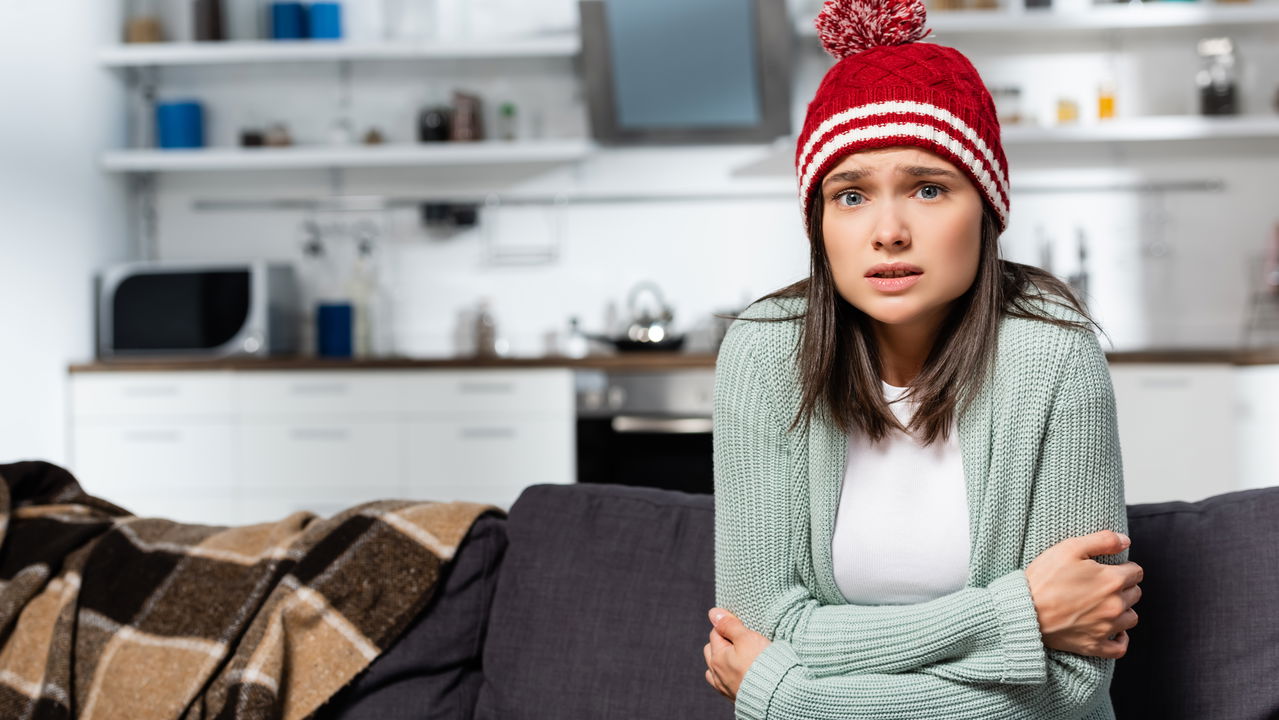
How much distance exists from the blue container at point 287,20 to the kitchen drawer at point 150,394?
1240 millimetres

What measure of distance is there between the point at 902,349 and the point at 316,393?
2.79m

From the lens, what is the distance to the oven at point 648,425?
142 inches

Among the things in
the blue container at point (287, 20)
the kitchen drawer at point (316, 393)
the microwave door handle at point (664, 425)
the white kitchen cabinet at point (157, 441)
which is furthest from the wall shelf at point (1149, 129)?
the white kitchen cabinet at point (157, 441)

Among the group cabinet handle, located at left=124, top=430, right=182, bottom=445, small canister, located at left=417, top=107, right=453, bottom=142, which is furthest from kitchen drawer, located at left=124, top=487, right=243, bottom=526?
small canister, located at left=417, top=107, right=453, bottom=142

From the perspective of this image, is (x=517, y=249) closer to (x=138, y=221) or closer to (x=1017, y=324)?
(x=138, y=221)

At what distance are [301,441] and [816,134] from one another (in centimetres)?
286

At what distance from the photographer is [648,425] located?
11.9ft

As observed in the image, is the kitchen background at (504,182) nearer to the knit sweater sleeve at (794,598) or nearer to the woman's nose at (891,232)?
the knit sweater sleeve at (794,598)

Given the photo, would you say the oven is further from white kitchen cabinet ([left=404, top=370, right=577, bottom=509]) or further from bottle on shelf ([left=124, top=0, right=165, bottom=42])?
bottle on shelf ([left=124, top=0, right=165, bottom=42])

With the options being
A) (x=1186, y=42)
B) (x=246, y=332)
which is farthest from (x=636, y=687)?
(x=1186, y=42)

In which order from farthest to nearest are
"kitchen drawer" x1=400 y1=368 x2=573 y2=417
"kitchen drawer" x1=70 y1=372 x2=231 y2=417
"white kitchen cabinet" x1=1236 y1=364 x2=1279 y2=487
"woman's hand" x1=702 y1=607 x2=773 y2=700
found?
"kitchen drawer" x1=70 y1=372 x2=231 y2=417, "kitchen drawer" x1=400 y1=368 x2=573 y2=417, "white kitchen cabinet" x1=1236 y1=364 x2=1279 y2=487, "woman's hand" x1=702 y1=607 x2=773 y2=700

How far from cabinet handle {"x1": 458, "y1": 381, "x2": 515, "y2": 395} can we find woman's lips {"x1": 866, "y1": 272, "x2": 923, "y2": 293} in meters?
2.61

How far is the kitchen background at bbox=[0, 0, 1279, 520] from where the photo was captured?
377 cm

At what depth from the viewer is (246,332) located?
3877mm
